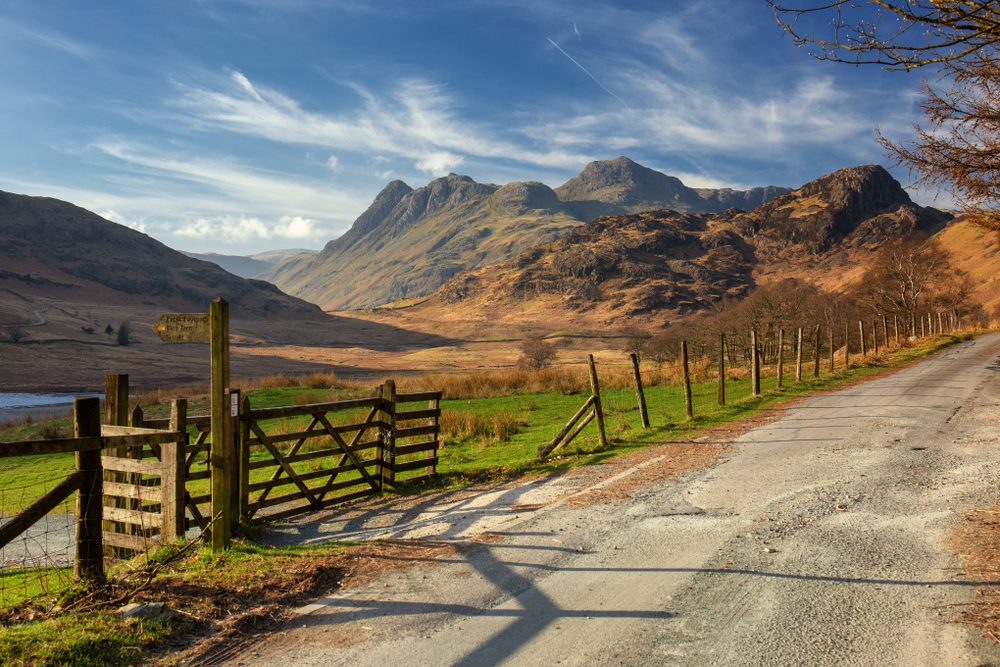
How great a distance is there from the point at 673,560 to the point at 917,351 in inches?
1379

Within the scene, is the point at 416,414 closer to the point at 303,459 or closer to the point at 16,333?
the point at 303,459

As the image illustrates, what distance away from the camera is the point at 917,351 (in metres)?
32.5

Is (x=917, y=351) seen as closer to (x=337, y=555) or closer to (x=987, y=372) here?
(x=987, y=372)

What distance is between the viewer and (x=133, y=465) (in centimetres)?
633

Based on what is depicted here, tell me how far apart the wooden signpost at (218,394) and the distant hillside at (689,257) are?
120 meters

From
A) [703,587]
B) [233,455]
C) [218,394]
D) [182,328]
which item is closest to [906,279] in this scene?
[703,587]

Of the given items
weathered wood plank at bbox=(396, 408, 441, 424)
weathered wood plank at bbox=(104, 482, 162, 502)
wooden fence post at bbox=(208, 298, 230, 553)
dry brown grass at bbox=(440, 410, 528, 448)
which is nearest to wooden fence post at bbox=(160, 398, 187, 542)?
weathered wood plank at bbox=(104, 482, 162, 502)

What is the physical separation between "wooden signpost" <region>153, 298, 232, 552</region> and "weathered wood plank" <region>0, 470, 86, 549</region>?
1.77 m

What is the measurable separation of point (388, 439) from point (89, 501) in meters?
5.27

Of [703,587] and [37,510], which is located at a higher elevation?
[37,510]

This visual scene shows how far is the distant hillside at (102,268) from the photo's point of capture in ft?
349

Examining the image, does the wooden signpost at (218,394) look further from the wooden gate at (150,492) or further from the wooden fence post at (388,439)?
the wooden fence post at (388,439)

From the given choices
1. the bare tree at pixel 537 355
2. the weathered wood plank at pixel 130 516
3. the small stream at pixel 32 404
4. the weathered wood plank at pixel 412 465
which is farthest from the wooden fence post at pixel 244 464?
the bare tree at pixel 537 355

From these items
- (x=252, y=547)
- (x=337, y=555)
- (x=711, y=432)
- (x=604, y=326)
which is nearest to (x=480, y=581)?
(x=337, y=555)
